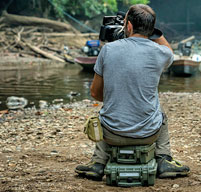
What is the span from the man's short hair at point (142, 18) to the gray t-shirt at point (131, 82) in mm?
90

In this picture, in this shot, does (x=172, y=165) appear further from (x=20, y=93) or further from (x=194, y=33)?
(x=194, y=33)

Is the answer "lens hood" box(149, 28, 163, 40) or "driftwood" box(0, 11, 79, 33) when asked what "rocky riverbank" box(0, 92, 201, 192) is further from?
"driftwood" box(0, 11, 79, 33)

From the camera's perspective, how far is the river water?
12569mm

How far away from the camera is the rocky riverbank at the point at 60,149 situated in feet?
12.3

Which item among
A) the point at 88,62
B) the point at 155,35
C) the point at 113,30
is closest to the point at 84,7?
the point at 88,62

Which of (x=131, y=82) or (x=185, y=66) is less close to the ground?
(x=131, y=82)

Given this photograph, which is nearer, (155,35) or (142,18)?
(142,18)

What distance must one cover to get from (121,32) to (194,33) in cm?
4183

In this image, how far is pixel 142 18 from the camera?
3459 mm

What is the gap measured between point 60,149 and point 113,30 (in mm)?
2309

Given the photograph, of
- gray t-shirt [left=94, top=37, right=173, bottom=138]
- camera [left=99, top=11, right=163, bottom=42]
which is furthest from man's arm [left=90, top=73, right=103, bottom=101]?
camera [left=99, top=11, right=163, bottom=42]

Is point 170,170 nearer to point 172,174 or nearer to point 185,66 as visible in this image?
point 172,174

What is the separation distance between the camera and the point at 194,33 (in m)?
43.9

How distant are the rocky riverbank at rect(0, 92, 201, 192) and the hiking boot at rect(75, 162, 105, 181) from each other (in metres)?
0.07
